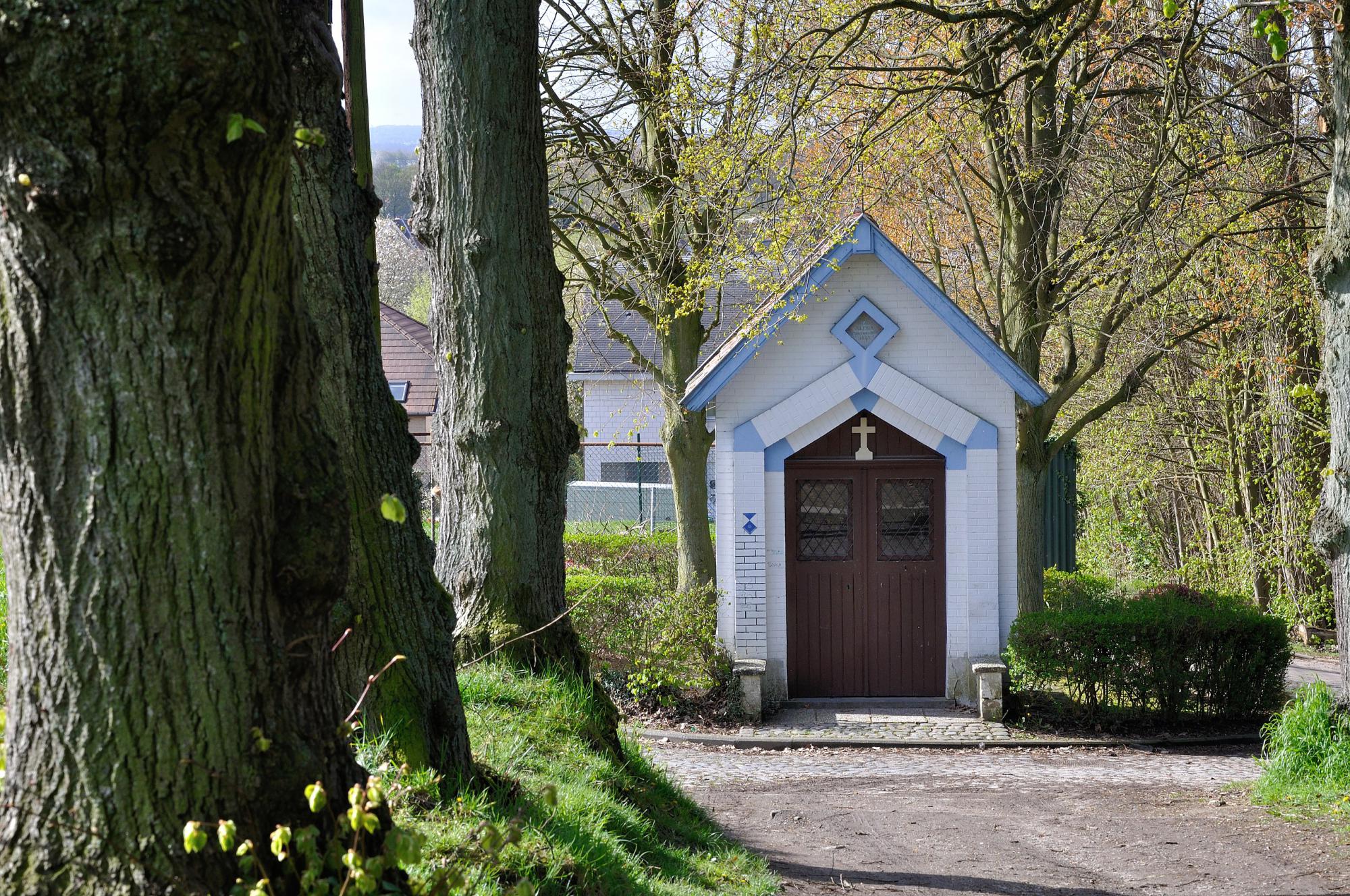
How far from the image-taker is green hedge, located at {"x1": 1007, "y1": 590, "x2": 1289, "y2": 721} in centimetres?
1215

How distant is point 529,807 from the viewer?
5.11 m

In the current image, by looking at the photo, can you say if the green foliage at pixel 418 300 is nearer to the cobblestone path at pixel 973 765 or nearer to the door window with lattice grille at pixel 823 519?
the door window with lattice grille at pixel 823 519

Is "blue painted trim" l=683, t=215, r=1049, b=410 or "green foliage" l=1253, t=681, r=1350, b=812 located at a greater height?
"blue painted trim" l=683, t=215, r=1049, b=410

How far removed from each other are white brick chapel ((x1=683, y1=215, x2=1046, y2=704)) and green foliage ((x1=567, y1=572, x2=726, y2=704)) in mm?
512

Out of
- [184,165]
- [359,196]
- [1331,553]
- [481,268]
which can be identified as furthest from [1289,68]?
[184,165]

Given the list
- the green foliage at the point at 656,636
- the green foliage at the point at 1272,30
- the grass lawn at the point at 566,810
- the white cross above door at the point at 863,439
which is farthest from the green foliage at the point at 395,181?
the green foliage at the point at 1272,30

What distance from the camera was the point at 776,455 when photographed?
44.9 ft

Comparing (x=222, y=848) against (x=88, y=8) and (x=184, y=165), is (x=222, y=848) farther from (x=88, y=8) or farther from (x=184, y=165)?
(x=88, y=8)

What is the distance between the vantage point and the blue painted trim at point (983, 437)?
13469mm

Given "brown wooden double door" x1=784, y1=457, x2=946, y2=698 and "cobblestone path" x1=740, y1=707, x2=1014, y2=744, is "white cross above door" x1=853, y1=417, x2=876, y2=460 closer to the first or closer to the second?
"brown wooden double door" x1=784, y1=457, x2=946, y2=698

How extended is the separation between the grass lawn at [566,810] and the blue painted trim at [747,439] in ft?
19.9

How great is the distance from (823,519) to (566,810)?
8.86 metres

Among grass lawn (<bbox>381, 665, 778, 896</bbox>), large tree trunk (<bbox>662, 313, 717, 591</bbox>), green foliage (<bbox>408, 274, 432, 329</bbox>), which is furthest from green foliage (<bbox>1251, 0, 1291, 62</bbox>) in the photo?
green foliage (<bbox>408, 274, 432, 329</bbox>)

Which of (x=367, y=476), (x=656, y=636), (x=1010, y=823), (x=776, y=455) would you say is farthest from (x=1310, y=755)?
(x=367, y=476)
